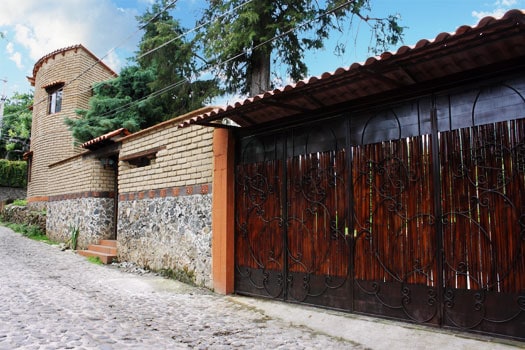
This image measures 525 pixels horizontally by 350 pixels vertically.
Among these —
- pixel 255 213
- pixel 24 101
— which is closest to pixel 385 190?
pixel 255 213

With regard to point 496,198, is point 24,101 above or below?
above

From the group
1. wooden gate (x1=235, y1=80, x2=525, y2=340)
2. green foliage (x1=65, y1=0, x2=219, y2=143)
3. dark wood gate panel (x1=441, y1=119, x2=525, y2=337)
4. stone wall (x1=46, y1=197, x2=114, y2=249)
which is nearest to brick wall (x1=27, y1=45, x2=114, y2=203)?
green foliage (x1=65, y1=0, x2=219, y2=143)

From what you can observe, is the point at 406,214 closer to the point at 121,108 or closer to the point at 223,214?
the point at 223,214

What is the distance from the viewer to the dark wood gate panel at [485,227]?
3557 mm

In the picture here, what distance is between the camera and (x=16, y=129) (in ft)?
106

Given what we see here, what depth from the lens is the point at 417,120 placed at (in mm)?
4316

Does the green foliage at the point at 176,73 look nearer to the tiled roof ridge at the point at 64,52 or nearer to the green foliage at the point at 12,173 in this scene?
the tiled roof ridge at the point at 64,52

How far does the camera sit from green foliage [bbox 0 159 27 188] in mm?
28516

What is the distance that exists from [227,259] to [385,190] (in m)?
2.84

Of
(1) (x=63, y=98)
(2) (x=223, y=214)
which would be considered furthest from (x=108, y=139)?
(1) (x=63, y=98)

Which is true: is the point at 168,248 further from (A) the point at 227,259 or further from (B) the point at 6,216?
(B) the point at 6,216

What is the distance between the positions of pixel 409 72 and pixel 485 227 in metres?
1.70

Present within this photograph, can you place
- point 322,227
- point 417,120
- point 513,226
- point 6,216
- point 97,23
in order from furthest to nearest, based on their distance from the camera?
point 6,216 → point 97,23 → point 322,227 → point 417,120 → point 513,226

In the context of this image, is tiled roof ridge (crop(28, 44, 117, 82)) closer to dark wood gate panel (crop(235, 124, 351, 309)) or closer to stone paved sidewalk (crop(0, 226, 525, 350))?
stone paved sidewalk (crop(0, 226, 525, 350))
